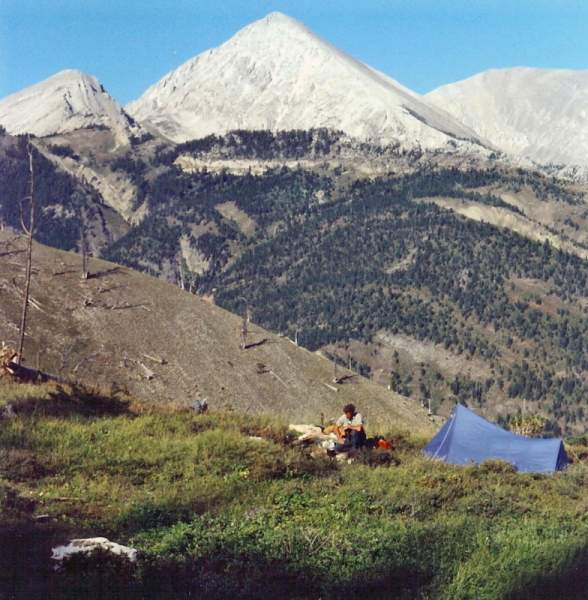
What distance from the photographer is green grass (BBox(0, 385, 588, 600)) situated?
927 cm

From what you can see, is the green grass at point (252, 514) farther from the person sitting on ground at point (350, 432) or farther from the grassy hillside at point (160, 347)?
the grassy hillside at point (160, 347)

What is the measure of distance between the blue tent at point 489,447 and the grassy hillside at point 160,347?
3392 centimetres

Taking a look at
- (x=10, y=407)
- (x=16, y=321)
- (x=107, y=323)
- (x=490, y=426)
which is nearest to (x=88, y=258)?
(x=107, y=323)

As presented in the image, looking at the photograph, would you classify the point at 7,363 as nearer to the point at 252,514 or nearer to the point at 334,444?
the point at 334,444

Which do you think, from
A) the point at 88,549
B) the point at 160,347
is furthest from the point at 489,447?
the point at 160,347

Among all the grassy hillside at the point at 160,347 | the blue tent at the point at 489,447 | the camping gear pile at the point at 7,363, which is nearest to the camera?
the camping gear pile at the point at 7,363

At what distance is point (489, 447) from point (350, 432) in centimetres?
801

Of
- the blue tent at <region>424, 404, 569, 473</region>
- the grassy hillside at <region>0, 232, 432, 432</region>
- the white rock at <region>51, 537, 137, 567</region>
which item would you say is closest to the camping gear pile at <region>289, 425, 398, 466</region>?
the blue tent at <region>424, 404, 569, 473</region>

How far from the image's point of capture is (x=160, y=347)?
2670 inches

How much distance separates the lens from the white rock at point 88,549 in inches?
366

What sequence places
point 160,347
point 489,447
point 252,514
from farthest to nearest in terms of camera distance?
point 160,347 < point 489,447 < point 252,514

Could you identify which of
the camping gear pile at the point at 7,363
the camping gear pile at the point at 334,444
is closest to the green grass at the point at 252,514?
the camping gear pile at the point at 334,444

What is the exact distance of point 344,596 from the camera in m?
9.05

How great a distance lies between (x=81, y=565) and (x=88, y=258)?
7183cm
